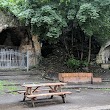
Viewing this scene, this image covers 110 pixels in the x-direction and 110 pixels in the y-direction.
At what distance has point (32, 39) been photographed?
19656 millimetres

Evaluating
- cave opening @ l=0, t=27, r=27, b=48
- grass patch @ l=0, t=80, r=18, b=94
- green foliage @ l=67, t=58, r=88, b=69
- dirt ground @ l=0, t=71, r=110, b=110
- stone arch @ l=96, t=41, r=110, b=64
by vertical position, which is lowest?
dirt ground @ l=0, t=71, r=110, b=110

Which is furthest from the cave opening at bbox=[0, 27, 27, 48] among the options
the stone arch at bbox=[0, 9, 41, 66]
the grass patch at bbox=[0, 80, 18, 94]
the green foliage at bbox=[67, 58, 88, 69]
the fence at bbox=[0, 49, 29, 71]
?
the grass patch at bbox=[0, 80, 18, 94]

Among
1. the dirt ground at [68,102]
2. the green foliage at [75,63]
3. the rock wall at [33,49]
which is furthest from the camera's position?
the rock wall at [33,49]

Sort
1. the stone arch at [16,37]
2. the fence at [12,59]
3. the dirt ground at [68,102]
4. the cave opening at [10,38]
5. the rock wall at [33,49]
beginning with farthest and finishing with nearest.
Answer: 1. the cave opening at [10,38]
2. the rock wall at [33,49]
3. the fence at [12,59]
4. the stone arch at [16,37]
5. the dirt ground at [68,102]

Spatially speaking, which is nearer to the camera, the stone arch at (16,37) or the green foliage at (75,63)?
the green foliage at (75,63)

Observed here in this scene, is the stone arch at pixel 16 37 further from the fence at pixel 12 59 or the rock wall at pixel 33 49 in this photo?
the fence at pixel 12 59

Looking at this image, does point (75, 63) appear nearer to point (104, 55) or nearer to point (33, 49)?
point (33, 49)

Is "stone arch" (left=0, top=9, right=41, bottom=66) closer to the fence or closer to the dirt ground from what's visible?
the fence

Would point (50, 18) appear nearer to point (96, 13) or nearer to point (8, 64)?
point (96, 13)

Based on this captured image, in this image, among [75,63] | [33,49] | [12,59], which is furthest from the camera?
[33,49]

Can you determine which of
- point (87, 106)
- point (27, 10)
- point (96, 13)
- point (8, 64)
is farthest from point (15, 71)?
point (87, 106)

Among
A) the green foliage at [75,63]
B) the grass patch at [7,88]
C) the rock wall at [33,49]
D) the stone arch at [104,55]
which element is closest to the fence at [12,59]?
the rock wall at [33,49]

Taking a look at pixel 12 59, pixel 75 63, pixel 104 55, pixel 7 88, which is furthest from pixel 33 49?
pixel 7 88

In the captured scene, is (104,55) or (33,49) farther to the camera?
(104,55)
